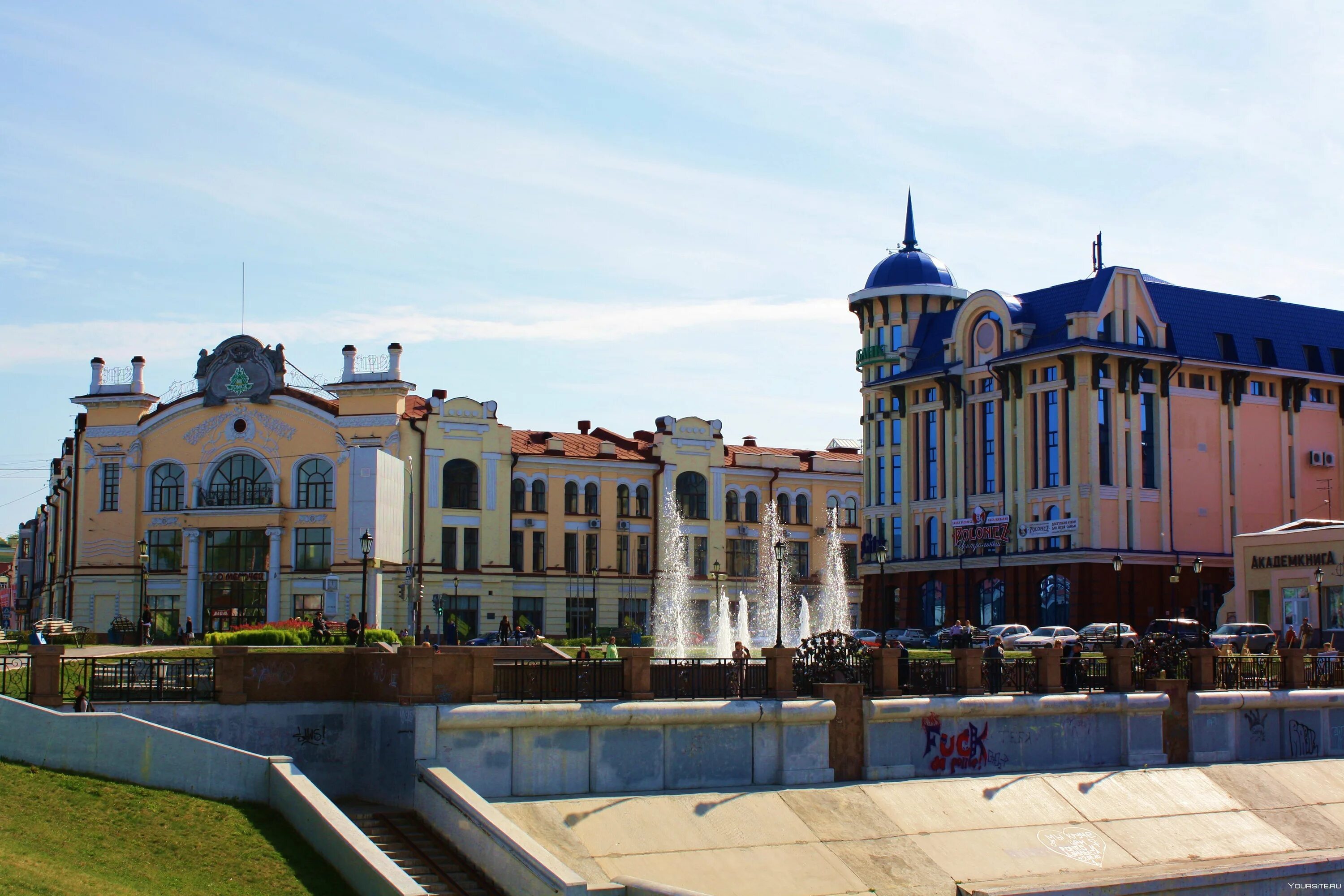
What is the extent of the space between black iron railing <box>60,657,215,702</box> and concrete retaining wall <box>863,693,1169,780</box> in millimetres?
11927

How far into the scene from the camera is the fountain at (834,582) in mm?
82438

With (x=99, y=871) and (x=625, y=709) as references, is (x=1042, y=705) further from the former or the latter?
(x=99, y=871)

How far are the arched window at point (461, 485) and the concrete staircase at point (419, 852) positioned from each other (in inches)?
1926

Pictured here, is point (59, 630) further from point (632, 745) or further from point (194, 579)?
point (632, 745)

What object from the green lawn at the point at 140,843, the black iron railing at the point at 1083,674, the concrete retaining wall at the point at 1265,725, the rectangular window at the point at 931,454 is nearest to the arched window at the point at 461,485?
the rectangular window at the point at 931,454

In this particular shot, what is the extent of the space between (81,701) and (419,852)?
587 centimetres

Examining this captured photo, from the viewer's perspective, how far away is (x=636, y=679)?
2747cm

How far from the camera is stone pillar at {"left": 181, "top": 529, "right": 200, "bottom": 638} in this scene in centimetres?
7388

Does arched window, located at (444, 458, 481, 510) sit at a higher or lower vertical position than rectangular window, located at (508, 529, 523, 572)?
higher

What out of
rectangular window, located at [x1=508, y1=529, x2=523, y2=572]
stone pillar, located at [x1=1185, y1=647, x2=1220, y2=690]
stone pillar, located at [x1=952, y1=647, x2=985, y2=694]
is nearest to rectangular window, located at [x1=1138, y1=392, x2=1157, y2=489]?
rectangular window, located at [x1=508, y1=529, x2=523, y2=572]

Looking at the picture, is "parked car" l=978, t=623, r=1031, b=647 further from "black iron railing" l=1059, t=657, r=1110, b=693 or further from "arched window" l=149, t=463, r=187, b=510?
"arched window" l=149, t=463, r=187, b=510

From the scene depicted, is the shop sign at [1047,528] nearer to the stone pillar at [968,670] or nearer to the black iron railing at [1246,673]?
the black iron railing at [1246,673]

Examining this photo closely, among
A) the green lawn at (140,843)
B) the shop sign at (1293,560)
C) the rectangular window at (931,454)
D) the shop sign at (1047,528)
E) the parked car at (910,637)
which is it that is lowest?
the green lawn at (140,843)

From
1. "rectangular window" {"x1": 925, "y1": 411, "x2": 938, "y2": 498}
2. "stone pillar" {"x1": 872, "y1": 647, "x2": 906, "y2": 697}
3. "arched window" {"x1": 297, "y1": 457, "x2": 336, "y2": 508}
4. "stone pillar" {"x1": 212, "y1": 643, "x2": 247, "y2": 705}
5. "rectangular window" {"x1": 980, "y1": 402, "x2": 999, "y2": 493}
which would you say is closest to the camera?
"stone pillar" {"x1": 212, "y1": 643, "x2": 247, "y2": 705}
